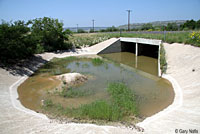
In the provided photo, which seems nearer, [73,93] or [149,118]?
[149,118]

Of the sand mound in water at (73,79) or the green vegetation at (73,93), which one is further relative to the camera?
the sand mound in water at (73,79)

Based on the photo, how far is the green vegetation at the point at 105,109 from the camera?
7.80 metres

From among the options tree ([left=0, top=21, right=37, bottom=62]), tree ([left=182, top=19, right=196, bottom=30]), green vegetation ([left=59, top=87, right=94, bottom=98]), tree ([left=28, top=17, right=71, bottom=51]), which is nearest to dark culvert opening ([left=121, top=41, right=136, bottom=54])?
tree ([left=28, top=17, right=71, bottom=51])

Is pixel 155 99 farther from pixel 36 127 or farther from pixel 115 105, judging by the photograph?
pixel 36 127

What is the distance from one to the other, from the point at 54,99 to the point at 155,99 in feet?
21.9

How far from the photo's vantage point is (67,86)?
12.6 metres

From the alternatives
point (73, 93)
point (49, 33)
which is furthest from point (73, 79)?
point (49, 33)

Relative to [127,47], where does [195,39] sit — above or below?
above

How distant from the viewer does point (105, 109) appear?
8.05m

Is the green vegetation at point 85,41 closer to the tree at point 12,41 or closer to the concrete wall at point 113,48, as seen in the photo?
the concrete wall at point 113,48

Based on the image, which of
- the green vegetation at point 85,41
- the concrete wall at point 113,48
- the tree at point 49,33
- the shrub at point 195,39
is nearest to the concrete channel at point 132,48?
the concrete wall at point 113,48

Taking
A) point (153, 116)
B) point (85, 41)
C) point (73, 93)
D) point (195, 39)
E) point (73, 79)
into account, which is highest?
point (85, 41)

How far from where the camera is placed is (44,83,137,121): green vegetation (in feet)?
25.6

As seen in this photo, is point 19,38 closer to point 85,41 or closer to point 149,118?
point 149,118
